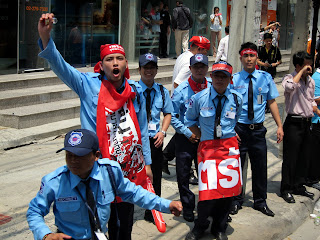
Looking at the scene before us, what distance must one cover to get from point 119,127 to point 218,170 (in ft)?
5.03

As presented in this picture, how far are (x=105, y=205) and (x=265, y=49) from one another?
1074 centimetres

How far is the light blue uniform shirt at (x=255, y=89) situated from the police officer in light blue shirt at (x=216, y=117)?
0.69m

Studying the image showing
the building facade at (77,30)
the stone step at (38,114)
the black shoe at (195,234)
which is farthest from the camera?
the building facade at (77,30)

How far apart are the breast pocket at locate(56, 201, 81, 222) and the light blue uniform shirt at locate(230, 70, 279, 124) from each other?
339cm

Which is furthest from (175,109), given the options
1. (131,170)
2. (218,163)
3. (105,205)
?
(105,205)

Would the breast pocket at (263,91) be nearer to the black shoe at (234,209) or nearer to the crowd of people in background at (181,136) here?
the crowd of people in background at (181,136)

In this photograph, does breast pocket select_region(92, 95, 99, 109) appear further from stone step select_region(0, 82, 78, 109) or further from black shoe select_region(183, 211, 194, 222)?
stone step select_region(0, 82, 78, 109)

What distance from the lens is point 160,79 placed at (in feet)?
49.0

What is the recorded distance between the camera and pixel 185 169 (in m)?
6.28

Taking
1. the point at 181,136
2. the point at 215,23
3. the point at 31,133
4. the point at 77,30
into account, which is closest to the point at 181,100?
the point at 181,136

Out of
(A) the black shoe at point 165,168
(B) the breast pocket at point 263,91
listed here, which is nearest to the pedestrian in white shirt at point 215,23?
(A) the black shoe at point 165,168

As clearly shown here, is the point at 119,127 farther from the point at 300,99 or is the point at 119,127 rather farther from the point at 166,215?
the point at 300,99

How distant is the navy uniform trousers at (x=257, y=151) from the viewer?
646cm

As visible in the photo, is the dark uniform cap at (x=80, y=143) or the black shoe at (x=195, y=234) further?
the black shoe at (x=195, y=234)
